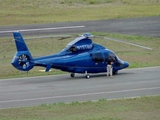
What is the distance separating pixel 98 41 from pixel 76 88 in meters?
17.1

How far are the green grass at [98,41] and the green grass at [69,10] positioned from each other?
9768mm

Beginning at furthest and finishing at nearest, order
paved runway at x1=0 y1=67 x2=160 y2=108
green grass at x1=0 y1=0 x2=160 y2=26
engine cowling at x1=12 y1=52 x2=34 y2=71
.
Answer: green grass at x1=0 y1=0 x2=160 y2=26 → engine cowling at x1=12 y1=52 x2=34 y2=71 → paved runway at x1=0 y1=67 x2=160 y2=108

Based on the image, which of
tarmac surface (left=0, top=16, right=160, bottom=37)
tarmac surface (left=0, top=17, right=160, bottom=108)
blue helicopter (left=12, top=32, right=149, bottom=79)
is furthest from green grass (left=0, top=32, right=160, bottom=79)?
blue helicopter (left=12, top=32, right=149, bottom=79)

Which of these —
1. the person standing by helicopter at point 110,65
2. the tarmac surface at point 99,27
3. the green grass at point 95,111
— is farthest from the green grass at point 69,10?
the green grass at point 95,111

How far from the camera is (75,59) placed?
34031 millimetres

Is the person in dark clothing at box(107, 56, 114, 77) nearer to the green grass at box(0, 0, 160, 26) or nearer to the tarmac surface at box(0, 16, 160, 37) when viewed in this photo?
the tarmac surface at box(0, 16, 160, 37)

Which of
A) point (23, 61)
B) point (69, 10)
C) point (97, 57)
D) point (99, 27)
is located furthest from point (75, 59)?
point (69, 10)

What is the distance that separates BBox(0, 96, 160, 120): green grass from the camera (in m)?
23.4

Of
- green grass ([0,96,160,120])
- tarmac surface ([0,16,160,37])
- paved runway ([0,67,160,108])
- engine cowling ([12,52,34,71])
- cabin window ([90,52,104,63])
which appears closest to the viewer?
green grass ([0,96,160,120])

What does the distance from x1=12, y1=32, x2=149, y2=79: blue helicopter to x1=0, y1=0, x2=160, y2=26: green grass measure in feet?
77.0

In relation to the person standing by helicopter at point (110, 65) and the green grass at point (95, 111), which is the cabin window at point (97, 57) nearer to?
the person standing by helicopter at point (110, 65)

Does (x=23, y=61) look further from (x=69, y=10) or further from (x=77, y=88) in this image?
(x=69, y=10)

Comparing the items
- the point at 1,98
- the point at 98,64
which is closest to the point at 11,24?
the point at 98,64

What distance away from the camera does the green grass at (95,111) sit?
23375 mm
